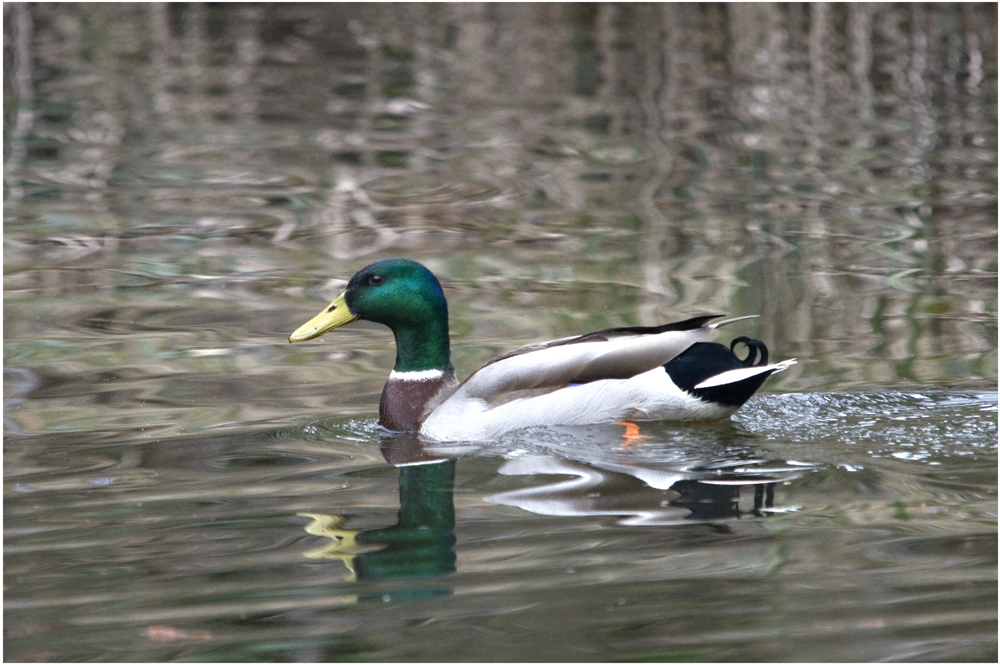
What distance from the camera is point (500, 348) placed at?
7293mm

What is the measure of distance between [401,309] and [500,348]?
3.28 ft

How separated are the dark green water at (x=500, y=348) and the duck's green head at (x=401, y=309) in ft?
1.14

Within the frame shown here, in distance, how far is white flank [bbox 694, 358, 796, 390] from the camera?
5773 mm

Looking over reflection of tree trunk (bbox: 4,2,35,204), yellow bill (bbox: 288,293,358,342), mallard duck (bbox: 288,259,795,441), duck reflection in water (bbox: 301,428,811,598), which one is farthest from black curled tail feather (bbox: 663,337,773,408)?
reflection of tree trunk (bbox: 4,2,35,204)

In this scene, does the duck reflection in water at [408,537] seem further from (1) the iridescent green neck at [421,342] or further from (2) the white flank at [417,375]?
(1) the iridescent green neck at [421,342]

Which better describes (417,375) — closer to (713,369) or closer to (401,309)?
(401,309)

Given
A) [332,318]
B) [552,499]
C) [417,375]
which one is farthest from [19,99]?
[552,499]

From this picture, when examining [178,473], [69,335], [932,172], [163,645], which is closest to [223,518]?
[178,473]

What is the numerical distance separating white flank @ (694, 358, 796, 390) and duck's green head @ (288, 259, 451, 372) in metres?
1.28

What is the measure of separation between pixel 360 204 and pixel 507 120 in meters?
4.02

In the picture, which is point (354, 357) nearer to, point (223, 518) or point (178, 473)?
point (178, 473)

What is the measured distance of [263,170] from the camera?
12406 mm

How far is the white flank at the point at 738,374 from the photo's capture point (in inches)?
227

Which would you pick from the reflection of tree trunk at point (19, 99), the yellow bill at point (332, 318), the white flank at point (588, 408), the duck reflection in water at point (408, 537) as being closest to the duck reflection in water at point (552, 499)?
the duck reflection in water at point (408, 537)
